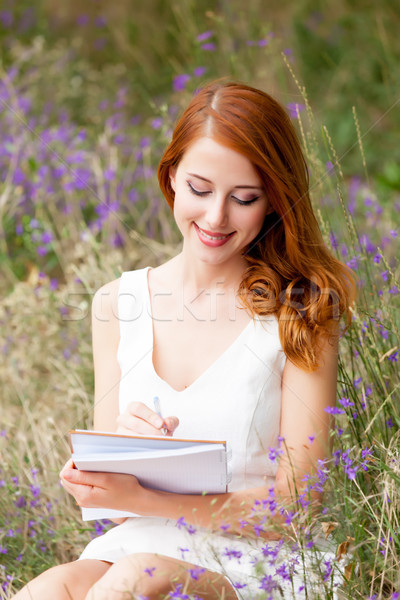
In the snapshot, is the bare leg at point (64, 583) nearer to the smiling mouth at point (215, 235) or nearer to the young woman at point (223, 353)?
the young woman at point (223, 353)

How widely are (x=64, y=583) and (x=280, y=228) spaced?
1.04 m

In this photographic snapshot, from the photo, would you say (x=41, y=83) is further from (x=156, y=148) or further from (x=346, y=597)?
(x=346, y=597)

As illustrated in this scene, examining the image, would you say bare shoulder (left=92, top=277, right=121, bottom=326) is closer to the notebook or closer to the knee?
the notebook

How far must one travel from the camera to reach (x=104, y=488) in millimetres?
1663

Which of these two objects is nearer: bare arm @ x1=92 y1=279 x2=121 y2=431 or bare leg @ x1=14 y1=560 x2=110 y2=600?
bare leg @ x1=14 y1=560 x2=110 y2=600

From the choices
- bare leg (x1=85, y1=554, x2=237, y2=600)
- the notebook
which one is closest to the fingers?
the notebook

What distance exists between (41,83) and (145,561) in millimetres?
4137

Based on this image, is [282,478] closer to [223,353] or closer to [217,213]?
[223,353]

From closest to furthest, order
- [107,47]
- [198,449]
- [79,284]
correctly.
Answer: [198,449], [79,284], [107,47]

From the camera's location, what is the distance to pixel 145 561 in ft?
5.41

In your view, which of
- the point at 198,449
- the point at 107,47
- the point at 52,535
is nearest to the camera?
the point at 198,449

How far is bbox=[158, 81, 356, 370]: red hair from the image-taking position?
1.76 metres

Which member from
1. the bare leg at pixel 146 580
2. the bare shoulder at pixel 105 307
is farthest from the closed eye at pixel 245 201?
the bare leg at pixel 146 580

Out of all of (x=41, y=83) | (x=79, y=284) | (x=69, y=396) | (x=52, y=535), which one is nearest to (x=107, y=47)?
(x=41, y=83)
